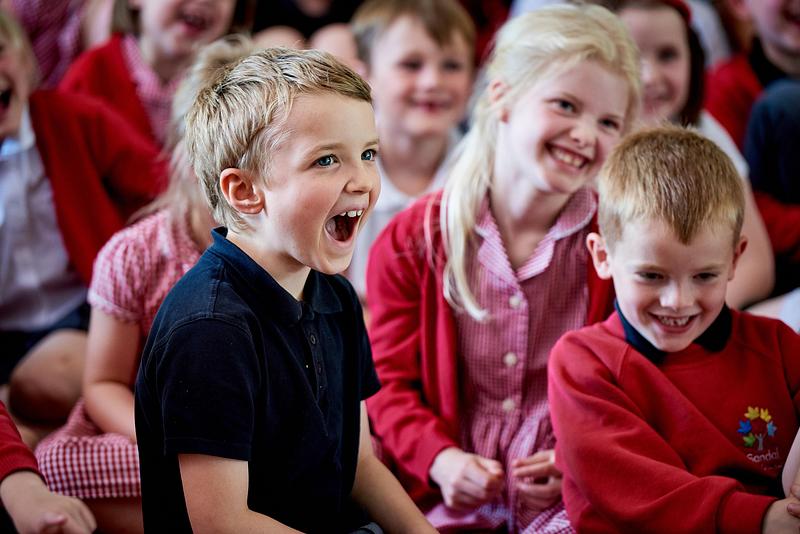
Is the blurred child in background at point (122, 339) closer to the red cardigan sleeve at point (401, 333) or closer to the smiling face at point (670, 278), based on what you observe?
the red cardigan sleeve at point (401, 333)

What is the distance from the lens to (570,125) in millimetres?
1275

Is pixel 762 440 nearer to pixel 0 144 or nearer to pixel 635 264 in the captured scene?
pixel 635 264

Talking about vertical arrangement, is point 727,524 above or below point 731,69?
below

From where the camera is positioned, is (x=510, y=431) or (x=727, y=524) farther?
(x=510, y=431)

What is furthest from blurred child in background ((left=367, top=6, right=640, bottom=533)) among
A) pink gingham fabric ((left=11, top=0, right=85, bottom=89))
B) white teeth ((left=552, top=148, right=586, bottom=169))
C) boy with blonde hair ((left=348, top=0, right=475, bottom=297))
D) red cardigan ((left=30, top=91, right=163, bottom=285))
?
pink gingham fabric ((left=11, top=0, right=85, bottom=89))

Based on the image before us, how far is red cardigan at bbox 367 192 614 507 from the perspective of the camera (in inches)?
51.7

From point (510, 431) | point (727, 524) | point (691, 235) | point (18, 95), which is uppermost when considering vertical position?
point (691, 235)

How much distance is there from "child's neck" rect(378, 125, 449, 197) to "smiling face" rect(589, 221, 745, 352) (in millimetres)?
826

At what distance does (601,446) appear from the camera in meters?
1.03

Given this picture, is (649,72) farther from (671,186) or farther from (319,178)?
(319,178)

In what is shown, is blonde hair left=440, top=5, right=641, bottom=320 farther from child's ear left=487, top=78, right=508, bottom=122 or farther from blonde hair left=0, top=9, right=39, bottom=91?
blonde hair left=0, top=9, right=39, bottom=91

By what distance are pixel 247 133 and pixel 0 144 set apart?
944mm

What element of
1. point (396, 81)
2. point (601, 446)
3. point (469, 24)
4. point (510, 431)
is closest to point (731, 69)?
point (469, 24)

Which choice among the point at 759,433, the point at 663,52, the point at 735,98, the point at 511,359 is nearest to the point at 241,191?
the point at 511,359
